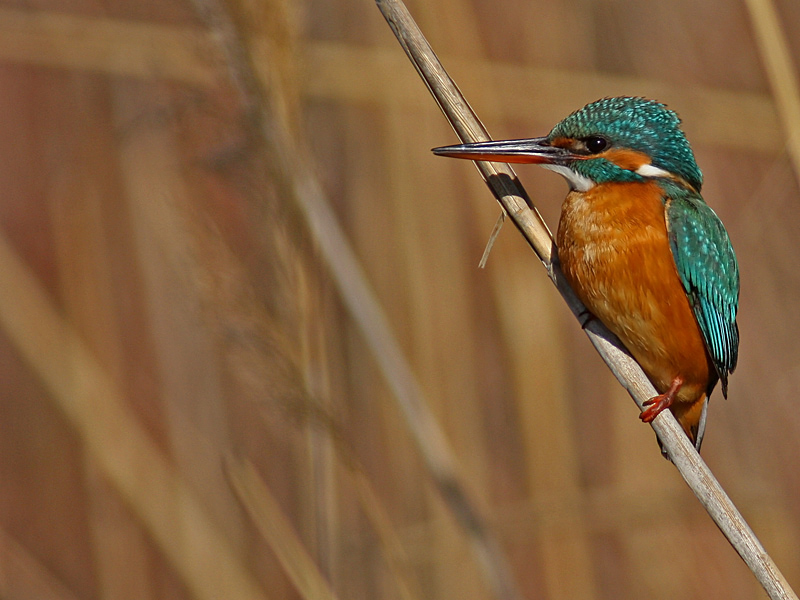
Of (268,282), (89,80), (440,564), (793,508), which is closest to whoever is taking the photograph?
(268,282)

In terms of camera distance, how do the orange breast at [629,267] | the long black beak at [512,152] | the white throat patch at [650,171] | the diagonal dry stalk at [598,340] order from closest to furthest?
the diagonal dry stalk at [598,340] < the long black beak at [512,152] < the orange breast at [629,267] < the white throat patch at [650,171]

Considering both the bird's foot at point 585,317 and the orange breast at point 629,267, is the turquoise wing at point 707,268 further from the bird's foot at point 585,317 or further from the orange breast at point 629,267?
the bird's foot at point 585,317

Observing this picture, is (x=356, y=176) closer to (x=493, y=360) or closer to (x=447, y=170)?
(x=447, y=170)

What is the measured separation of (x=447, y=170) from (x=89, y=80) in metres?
1.32

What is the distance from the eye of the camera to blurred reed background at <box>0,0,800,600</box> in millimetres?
1951

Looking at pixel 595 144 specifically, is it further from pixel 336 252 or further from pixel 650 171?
pixel 336 252

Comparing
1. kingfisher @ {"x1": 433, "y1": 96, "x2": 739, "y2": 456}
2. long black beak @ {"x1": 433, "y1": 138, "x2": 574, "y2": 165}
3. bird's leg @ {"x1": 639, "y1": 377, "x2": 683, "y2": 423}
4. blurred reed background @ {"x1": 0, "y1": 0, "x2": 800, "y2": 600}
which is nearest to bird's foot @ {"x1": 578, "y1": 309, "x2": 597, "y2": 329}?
kingfisher @ {"x1": 433, "y1": 96, "x2": 739, "y2": 456}

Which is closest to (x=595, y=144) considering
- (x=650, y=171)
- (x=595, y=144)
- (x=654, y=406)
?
(x=595, y=144)

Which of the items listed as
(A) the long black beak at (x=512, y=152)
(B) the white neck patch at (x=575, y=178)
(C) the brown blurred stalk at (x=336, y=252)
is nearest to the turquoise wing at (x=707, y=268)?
(B) the white neck patch at (x=575, y=178)

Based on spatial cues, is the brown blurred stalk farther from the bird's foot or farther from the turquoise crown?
the turquoise crown

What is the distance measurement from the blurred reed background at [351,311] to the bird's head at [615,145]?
1.03 ft

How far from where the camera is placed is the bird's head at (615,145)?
191 centimetres

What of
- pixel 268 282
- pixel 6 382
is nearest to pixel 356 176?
pixel 268 282

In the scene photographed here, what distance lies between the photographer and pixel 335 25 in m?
2.81
